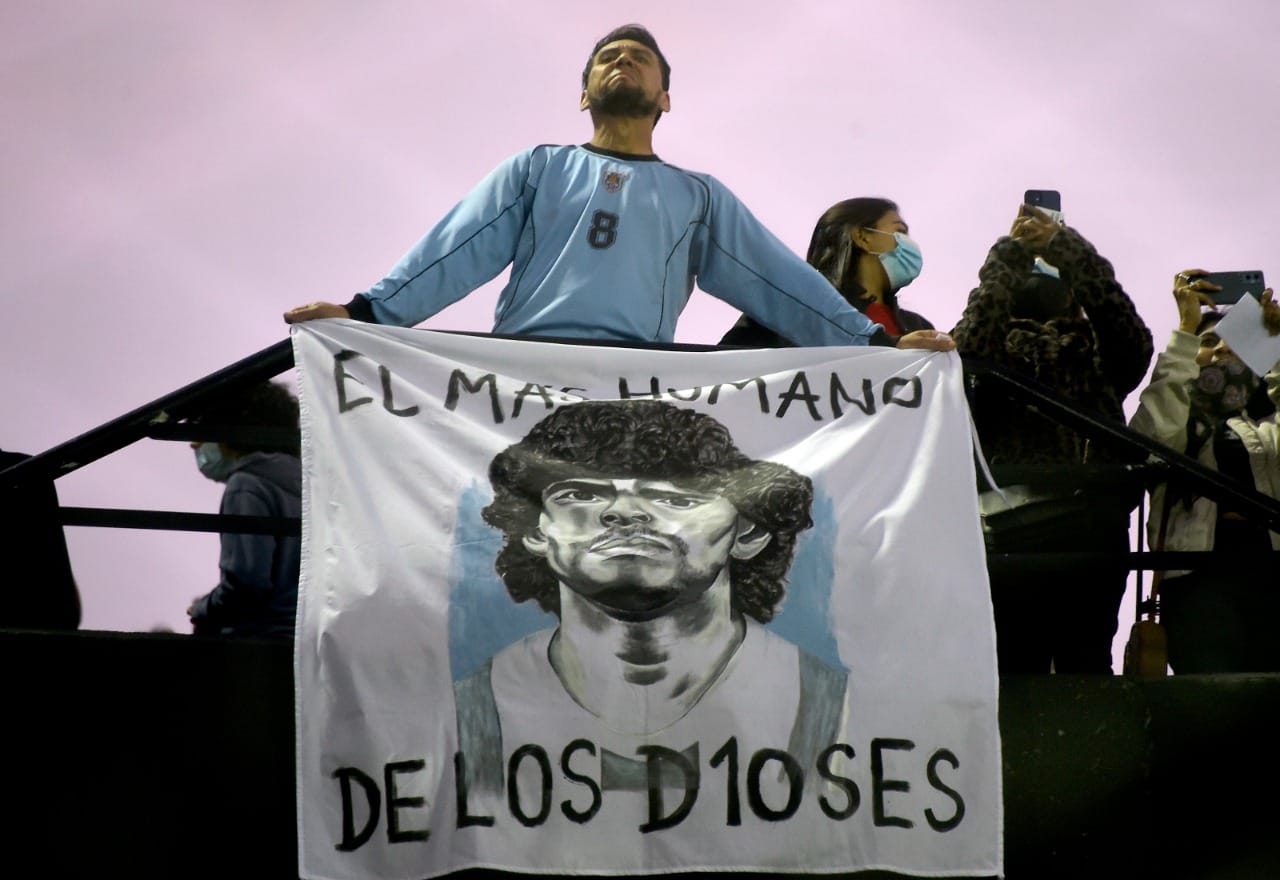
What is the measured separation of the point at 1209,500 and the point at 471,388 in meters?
2.23

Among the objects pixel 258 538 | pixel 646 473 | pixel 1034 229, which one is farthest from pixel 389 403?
pixel 1034 229

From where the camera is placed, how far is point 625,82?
15.6ft

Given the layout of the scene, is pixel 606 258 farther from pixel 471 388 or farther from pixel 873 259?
pixel 873 259

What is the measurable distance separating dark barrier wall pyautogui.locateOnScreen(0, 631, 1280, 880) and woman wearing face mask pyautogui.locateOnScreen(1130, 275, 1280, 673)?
35cm

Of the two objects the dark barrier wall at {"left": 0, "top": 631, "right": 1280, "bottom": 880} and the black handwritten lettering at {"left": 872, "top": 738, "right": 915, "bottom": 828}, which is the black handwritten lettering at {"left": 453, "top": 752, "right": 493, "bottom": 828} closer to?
the dark barrier wall at {"left": 0, "top": 631, "right": 1280, "bottom": 880}

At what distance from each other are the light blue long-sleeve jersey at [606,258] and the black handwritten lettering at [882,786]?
132cm

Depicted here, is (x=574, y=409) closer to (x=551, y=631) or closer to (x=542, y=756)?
(x=551, y=631)

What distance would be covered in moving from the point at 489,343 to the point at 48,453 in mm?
1136

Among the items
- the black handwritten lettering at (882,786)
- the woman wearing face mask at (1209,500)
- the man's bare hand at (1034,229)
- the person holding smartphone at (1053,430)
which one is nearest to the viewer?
the black handwritten lettering at (882,786)

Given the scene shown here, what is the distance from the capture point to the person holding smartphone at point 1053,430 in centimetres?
421

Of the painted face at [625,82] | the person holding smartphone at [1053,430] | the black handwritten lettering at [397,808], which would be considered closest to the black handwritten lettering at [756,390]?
the person holding smartphone at [1053,430]

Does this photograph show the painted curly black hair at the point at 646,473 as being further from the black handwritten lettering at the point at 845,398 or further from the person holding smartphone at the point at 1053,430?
the person holding smartphone at the point at 1053,430

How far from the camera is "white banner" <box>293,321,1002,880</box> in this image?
3.56m

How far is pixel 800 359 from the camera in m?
4.19
